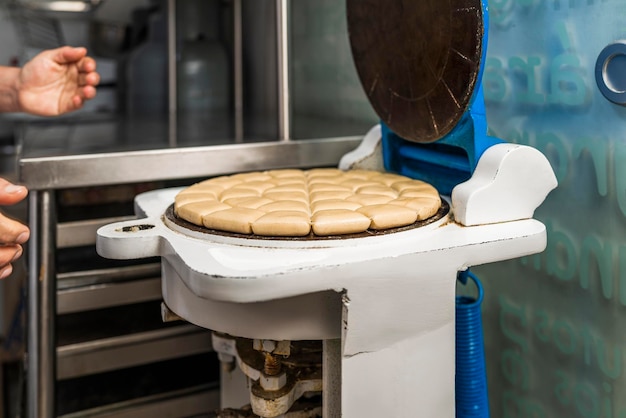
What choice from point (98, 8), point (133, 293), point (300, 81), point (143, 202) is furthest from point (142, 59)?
point (143, 202)

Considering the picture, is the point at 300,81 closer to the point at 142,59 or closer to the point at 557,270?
the point at 142,59

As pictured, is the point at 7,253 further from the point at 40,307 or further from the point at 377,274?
→ the point at 377,274

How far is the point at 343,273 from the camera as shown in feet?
2.84

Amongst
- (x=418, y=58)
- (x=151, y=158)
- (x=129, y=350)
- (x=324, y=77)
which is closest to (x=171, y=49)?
(x=324, y=77)

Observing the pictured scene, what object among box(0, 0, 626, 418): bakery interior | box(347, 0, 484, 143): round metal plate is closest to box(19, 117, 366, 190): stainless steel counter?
box(0, 0, 626, 418): bakery interior

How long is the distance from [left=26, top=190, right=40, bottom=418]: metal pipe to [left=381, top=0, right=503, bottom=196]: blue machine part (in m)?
0.82

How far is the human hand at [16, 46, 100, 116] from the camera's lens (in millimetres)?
1546

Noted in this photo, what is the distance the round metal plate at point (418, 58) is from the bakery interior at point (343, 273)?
0.10 feet

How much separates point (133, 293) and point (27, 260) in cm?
28

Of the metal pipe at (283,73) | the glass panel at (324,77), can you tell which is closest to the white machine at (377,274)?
the metal pipe at (283,73)

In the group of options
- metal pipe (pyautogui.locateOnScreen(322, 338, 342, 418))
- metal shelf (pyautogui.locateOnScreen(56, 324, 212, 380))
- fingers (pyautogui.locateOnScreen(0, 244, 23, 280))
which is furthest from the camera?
metal shelf (pyautogui.locateOnScreen(56, 324, 212, 380))

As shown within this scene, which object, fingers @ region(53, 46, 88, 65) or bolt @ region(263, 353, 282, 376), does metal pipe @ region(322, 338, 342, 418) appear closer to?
bolt @ region(263, 353, 282, 376)

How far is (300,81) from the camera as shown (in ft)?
8.96

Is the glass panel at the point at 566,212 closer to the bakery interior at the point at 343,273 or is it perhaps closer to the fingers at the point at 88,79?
the bakery interior at the point at 343,273
